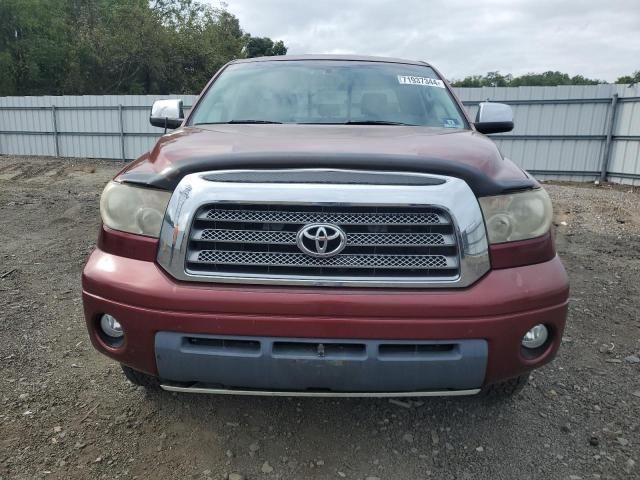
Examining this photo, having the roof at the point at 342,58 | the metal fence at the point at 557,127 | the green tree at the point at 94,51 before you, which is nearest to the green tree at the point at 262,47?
the green tree at the point at 94,51

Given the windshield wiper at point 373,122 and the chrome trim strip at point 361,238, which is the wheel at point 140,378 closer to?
the chrome trim strip at point 361,238

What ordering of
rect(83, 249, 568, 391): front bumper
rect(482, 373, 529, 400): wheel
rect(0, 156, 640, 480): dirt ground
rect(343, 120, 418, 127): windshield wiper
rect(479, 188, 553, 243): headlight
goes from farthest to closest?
rect(343, 120, 418, 127): windshield wiper
rect(482, 373, 529, 400): wheel
rect(0, 156, 640, 480): dirt ground
rect(479, 188, 553, 243): headlight
rect(83, 249, 568, 391): front bumper

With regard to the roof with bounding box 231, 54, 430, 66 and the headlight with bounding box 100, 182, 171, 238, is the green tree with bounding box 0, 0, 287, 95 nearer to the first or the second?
the roof with bounding box 231, 54, 430, 66

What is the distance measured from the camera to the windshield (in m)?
2.95

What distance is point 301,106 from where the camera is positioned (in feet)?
9.86

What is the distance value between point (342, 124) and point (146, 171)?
1197mm

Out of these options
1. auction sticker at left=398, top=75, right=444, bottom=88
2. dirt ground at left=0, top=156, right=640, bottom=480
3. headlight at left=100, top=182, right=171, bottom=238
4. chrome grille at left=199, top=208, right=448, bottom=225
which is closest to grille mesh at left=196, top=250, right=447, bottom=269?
chrome grille at left=199, top=208, right=448, bottom=225

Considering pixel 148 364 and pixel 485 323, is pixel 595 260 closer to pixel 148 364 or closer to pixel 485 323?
pixel 485 323

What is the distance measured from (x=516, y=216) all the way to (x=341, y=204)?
694 millimetres

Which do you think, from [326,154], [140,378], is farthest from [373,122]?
[140,378]

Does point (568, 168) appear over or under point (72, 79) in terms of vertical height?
under

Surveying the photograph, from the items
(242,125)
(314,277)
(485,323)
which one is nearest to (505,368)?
(485,323)

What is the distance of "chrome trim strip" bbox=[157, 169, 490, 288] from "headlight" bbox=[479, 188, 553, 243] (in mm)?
59

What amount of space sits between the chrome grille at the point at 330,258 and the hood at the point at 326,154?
0.56ft
